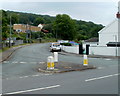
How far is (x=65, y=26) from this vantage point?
294ft

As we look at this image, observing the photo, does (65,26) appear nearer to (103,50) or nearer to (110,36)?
(110,36)

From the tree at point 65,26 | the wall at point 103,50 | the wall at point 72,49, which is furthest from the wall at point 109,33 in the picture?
the tree at point 65,26

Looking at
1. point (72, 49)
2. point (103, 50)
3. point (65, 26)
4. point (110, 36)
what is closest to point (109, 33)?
point (110, 36)

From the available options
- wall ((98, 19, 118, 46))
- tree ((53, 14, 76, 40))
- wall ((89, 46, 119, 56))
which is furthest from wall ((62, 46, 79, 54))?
tree ((53, 14, 76, 40))

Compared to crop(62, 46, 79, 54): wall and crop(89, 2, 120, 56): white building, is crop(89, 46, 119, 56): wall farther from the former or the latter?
crop(62, 46, 79, 54): wall

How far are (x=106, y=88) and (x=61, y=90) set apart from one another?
1.87 m

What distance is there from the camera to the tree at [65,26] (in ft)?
294

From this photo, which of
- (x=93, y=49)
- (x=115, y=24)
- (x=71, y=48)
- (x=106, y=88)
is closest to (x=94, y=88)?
(x=106, y=88)

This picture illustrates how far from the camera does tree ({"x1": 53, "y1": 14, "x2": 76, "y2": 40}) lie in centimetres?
8950

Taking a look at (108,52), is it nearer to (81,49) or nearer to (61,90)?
(81,49)

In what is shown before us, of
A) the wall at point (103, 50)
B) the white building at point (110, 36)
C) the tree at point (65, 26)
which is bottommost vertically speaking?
the wall at point (103, 50)

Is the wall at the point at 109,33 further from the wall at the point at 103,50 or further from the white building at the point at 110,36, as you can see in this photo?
the wall at the point at 103,50

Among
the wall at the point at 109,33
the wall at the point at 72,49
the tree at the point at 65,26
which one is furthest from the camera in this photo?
the tree at the point at 65,26

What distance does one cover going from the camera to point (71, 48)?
39250 mm
